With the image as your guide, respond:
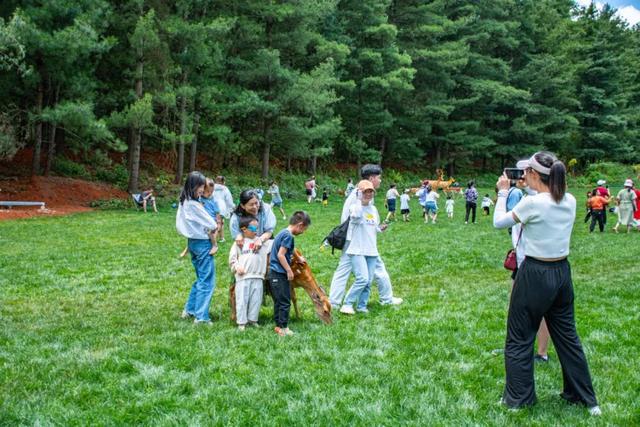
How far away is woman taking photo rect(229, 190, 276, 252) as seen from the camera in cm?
657

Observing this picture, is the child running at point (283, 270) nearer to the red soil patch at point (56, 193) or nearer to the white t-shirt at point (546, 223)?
the white t-shirt at point (546, 223)

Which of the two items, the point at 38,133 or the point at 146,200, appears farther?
the point at 38,133

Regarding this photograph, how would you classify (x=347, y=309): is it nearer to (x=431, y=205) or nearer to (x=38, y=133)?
(x=431, y=205)

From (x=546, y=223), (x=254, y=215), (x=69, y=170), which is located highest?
(x=69, y=170)

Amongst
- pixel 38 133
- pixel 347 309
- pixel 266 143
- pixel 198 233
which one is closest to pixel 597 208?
pixel 347 309

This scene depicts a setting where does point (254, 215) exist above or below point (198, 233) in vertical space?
above

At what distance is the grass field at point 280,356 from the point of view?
4.21m

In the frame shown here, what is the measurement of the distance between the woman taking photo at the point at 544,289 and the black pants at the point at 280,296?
2.73m

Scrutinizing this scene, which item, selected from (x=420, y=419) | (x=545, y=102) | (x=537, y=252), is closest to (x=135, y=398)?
(x=420, y=419)

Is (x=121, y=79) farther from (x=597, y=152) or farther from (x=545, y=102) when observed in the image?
(x=597, y=152)

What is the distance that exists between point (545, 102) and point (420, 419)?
52.2 metres

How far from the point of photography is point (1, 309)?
25.6 ft

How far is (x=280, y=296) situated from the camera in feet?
20.9

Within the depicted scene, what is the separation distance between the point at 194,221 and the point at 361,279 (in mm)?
2276
